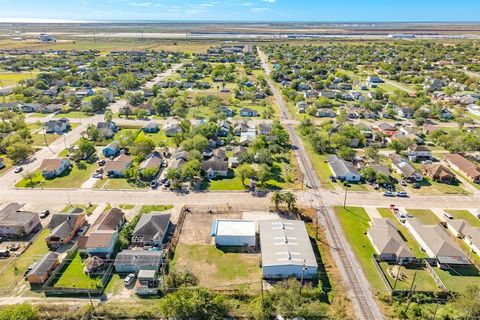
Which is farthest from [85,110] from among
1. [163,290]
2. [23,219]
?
[163,290]

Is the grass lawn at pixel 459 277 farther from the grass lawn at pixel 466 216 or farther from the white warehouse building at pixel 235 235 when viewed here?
the white warehouse building at pixel 235 235

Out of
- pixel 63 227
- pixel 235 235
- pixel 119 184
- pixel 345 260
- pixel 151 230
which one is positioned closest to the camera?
pixel 345 260

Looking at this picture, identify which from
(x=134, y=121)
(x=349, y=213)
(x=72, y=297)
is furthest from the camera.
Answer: (x=134, y=121)

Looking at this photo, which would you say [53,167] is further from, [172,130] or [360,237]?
[360,237]

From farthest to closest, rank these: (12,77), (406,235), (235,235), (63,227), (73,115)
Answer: (12,77)
(73,115)
(406,235)
(63,227)
(235,235)

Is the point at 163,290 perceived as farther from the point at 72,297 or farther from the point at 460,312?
the point at 460,312

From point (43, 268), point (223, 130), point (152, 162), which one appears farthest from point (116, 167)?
point (223, 130)

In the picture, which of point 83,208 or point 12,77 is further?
point 12,77
